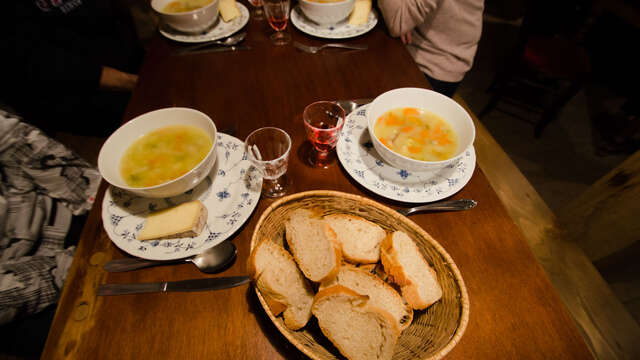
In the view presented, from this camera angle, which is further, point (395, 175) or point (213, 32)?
point (213, 32)

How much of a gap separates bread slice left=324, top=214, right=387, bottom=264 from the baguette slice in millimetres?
32

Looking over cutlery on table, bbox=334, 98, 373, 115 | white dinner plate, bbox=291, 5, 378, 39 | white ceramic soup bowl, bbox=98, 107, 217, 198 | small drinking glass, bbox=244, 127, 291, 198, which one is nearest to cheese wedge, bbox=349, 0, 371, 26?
white dinner plate, bbox=291, 5, 378, 39

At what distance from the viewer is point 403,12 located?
159 cm

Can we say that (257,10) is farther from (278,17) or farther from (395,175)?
(395,175)

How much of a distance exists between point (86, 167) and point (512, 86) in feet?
12.0

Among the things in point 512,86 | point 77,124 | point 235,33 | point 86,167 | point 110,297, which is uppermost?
point 235,33

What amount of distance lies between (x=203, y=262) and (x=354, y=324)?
46cm

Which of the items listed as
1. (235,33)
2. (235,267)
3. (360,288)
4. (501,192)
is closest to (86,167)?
(235,33)

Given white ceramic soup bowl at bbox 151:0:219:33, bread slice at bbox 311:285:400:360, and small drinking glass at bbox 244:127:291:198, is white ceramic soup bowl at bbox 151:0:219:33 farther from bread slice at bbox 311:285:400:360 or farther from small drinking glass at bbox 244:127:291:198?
bread slice at bbox 311:285:400:360

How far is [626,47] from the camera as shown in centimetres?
340

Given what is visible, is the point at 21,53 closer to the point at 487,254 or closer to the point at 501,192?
the point at 487,254

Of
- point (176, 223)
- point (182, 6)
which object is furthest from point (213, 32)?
point (176, 223)

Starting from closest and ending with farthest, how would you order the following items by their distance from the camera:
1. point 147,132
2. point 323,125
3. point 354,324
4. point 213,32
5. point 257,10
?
1. point 354,324
2. point 147,132
3. point 323,125
4. point 213,32
5. point 257,10

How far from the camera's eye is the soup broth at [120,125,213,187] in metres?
1.00
